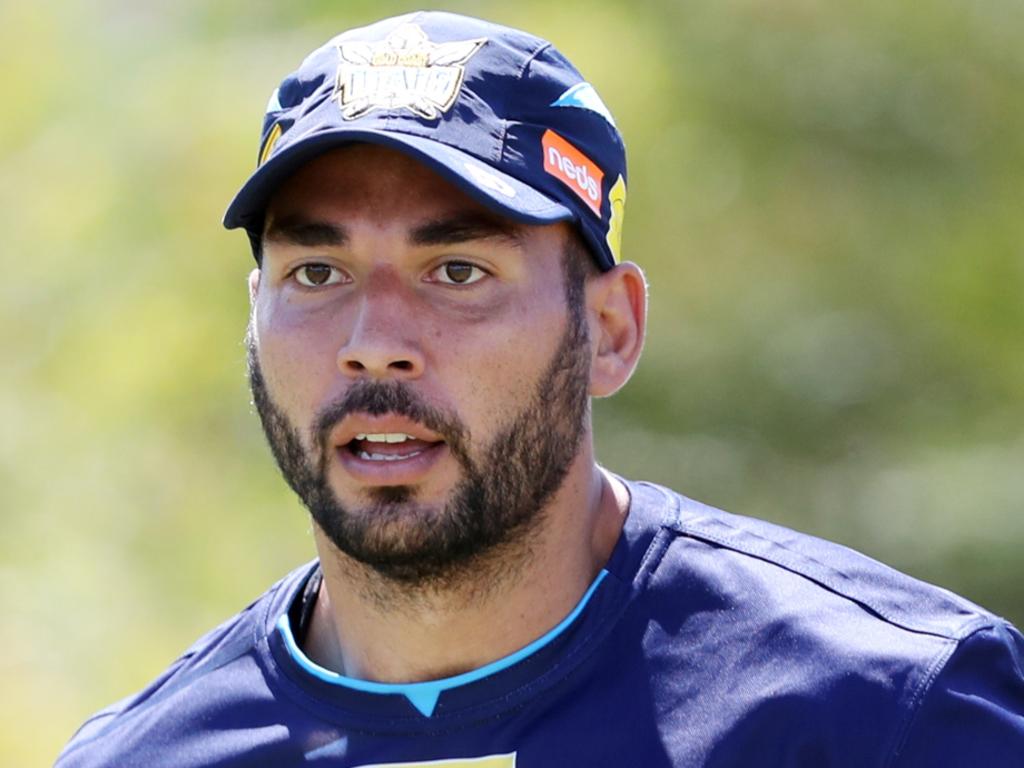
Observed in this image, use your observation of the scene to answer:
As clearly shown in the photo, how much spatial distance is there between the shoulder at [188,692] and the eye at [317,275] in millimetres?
510

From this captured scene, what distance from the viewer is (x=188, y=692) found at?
2.32 m

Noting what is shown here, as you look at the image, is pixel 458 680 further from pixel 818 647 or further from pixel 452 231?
pixel 452 231

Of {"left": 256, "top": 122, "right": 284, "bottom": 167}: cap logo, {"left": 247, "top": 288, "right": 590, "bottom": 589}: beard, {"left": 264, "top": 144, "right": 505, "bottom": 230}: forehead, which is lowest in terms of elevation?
{"left": 247, "top": 288, "right": 590, "bottom": 589}: beard

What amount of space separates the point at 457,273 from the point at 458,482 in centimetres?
26

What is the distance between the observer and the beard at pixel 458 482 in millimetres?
2014

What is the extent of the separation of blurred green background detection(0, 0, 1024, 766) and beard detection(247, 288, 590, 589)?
3.32 meters

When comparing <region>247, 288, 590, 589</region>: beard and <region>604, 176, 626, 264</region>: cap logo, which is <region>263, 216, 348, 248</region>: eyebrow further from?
<region>604, 176, 626, 264</region>: cap logo

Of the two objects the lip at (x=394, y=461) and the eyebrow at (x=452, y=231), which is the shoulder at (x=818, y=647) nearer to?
the lip at (x=394, y=461)

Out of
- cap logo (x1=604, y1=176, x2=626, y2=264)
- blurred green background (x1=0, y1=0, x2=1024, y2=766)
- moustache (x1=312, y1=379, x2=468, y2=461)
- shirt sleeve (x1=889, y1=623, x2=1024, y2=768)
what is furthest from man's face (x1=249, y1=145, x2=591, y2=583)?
blurred green background (x1=0, y1=0, x2=1024, y2=766)

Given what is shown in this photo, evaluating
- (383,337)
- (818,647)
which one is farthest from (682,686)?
(383,337)

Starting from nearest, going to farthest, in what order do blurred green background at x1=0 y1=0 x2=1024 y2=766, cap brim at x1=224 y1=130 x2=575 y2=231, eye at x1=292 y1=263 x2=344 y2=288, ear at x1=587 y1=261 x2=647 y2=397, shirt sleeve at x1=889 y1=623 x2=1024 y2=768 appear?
shirt sleeve at x1=889 y1=623 x2=1024 y2=768 → cap brim at x1=224 y1=130 x2=575 y2=231 → eye at x1=292 y1=263 x2=344 y2=288 → ear at x1=587 y1=261 x2=647 y2=397 → blurred green background at x1=0 y1=0 x2=1024 y2=766

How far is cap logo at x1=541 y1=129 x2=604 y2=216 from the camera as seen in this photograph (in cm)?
210

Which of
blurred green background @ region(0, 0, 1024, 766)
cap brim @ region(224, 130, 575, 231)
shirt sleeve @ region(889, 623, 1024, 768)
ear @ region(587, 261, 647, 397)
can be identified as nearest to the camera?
shirt sleeve @ region(889, 623, 1024, 768)

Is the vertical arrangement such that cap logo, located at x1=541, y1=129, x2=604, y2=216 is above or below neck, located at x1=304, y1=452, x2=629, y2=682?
above
